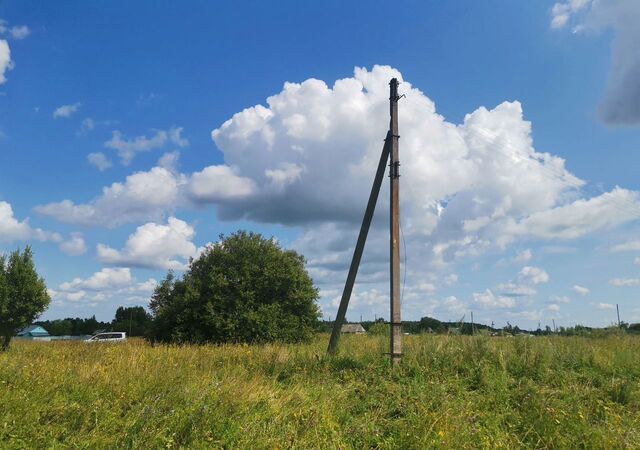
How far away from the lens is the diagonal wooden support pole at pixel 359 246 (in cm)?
1270

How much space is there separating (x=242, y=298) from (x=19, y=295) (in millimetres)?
11616

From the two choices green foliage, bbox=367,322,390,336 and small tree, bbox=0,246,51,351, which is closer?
green foliage, bbox=367,322,390,336

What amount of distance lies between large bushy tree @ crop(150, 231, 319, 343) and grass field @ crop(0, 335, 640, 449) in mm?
17416

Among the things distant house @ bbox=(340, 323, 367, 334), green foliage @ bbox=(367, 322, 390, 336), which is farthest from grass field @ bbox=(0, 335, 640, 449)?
green foliage @ bbox=(367, 322, 390, 336)

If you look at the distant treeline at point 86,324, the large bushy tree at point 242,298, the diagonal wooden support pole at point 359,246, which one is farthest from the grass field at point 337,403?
the distant treeline at point 86,324

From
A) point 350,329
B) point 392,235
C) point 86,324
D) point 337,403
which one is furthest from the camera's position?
point 86,324

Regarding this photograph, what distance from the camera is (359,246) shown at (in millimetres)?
13242

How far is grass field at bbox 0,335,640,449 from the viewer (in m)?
6.11

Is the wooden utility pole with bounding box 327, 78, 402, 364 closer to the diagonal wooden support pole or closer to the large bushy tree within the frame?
the diagonal wooden support pole

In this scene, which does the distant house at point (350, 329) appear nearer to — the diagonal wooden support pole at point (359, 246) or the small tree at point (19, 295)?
the diagonal wooden support pole at point (359, 246)

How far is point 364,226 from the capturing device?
519 inches

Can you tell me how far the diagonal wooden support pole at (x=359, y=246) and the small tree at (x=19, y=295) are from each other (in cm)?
2049

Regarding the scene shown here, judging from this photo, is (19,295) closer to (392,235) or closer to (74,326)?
(392,235)

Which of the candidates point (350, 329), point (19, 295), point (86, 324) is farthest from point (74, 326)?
point (19, 295)
